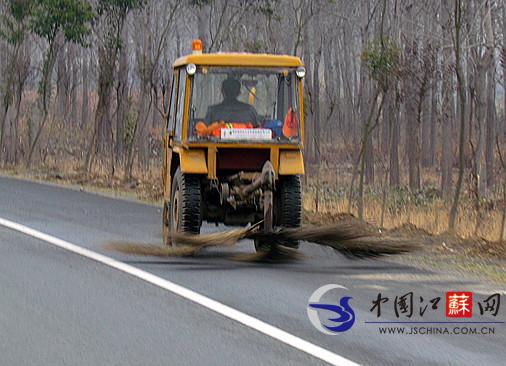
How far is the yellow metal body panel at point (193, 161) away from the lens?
13.6 m

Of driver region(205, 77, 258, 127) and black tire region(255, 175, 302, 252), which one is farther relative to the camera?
driver region(205, 77, 258, 127)

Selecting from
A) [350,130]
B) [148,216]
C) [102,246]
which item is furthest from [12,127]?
[102,246]

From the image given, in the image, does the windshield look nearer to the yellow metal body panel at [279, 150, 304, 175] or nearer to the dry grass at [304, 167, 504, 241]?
the yellow metal body panel at [279, 150, 304, 175]

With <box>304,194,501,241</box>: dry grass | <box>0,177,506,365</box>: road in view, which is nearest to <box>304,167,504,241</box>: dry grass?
<box>304,194,501,241</box>: dry grass

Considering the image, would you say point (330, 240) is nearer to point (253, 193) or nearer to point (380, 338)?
point (253, 193)

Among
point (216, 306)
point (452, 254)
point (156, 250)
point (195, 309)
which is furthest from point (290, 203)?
point (195, 309)

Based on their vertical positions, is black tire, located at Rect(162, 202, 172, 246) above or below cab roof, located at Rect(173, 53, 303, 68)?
below

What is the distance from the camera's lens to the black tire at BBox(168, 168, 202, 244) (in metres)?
13.7

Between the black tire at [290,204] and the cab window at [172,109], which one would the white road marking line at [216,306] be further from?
the black tire at [290,204]

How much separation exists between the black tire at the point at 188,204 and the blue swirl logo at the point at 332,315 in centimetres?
329

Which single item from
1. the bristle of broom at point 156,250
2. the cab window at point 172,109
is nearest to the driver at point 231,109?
the cab window at point 172,109

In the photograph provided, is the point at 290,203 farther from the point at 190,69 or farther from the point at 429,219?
the point at 429,219

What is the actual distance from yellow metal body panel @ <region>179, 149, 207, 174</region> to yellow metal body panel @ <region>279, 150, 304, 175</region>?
91cm

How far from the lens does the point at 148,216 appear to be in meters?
18.8
